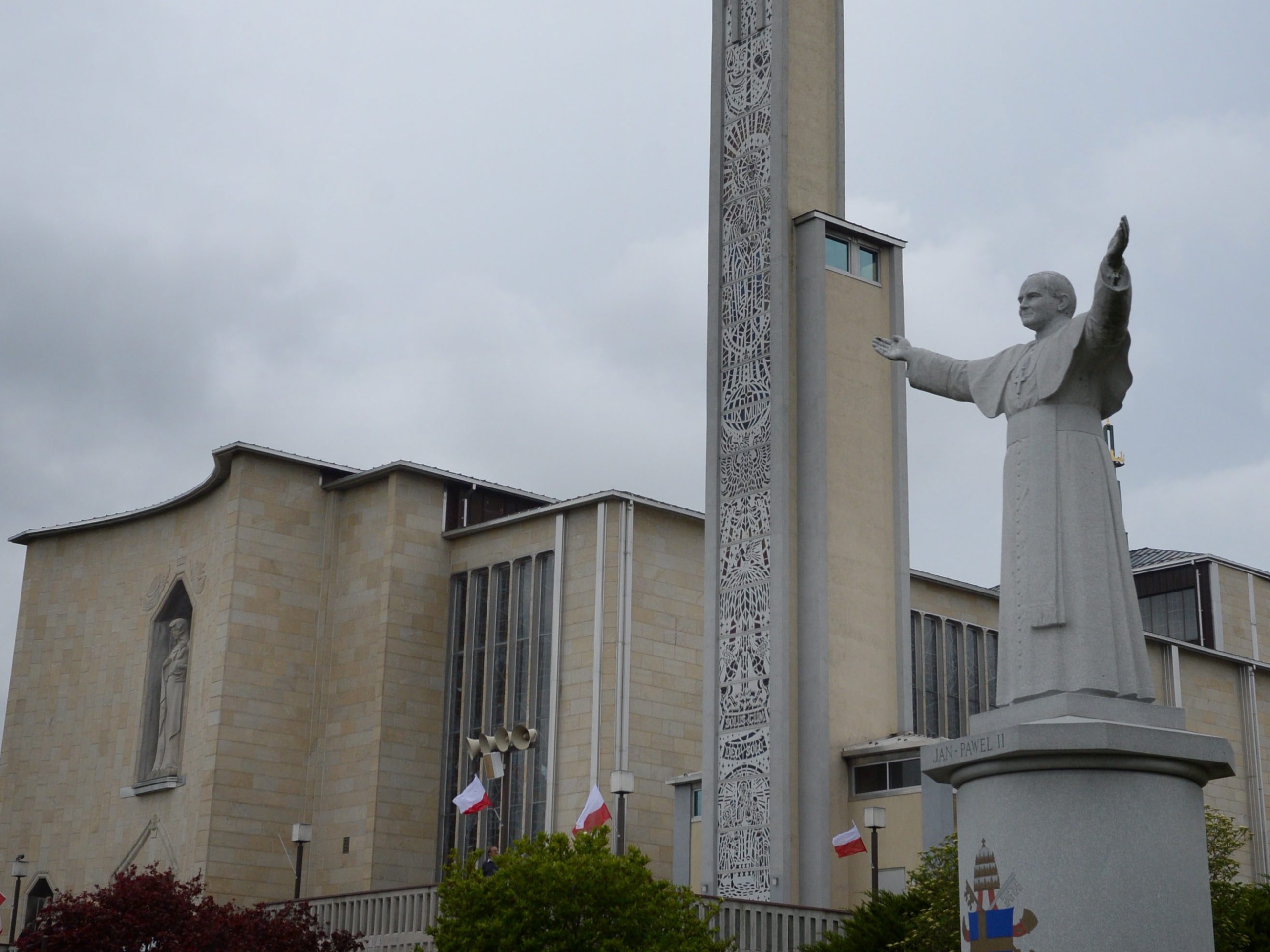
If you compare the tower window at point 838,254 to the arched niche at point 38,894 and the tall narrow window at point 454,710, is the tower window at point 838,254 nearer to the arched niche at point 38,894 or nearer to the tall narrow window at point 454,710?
the tall narrow window at point 454,710

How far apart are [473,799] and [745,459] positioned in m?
7.79

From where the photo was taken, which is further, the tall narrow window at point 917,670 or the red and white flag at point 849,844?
the tall narrow window at point 917,670

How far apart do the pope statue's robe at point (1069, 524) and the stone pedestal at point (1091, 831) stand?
0.33 m

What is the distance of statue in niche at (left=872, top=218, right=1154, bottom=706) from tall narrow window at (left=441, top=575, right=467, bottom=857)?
30.5 meters

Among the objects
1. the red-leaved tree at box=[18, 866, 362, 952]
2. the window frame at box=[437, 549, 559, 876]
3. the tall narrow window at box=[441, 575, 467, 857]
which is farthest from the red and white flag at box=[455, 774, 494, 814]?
the tall narrow window at box=[441, 575, 467, 857]

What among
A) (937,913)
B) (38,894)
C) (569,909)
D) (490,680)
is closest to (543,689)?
(490,680)

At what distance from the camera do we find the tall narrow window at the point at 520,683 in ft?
125

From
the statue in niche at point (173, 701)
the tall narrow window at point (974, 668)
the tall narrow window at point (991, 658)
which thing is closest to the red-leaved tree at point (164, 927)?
the statue in niche at point (173, 701)

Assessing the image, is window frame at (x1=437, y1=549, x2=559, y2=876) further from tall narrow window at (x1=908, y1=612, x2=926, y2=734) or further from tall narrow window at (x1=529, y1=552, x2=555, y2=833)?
tall narrow window at (x1=908, y1=612, x2=926, y2=734)

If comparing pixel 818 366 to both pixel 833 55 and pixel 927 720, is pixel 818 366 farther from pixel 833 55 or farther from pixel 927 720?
pixel 927 720

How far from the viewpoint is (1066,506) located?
1041 centimetres

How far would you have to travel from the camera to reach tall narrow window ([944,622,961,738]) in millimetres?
41531

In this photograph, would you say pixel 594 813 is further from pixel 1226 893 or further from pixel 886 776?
pixel 1226 893

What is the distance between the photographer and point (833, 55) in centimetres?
3472
